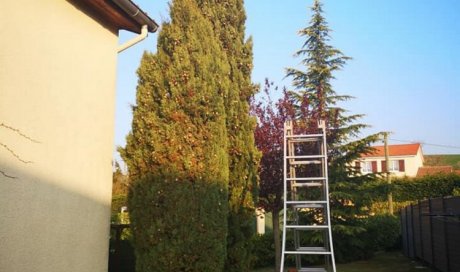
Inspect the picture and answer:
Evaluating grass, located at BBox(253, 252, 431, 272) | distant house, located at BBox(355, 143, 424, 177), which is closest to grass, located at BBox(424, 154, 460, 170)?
distant house, located at BBox(355, 143, 424, 177)

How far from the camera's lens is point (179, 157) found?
5.34 meters

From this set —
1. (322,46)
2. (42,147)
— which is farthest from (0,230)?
(322,46)

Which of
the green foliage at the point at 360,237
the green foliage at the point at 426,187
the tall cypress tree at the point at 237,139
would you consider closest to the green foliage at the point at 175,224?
the tall cypress tree at the point at 237,139

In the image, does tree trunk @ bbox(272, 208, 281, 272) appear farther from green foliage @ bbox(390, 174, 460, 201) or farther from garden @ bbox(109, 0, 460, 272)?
green foliage @ bbox(390, 174, 460, 201)

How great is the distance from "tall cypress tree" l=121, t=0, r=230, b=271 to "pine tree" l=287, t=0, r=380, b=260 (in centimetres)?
688

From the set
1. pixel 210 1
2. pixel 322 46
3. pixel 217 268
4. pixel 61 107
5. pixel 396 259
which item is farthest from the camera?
pixel 322 46

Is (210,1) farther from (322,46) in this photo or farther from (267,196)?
(322,46)

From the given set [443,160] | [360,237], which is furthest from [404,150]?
[360,237]

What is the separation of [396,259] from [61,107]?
48.9 ft

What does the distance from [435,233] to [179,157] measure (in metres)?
8.94

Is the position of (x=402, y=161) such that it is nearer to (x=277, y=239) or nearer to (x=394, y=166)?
(x=394, y=166)

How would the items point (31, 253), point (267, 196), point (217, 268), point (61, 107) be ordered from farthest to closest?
1. point (267, 196)
2. point (217, 268)
3. point (61, 107)
4. point (31, 253)

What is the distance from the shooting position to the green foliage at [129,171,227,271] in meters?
5.11

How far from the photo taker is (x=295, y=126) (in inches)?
475
